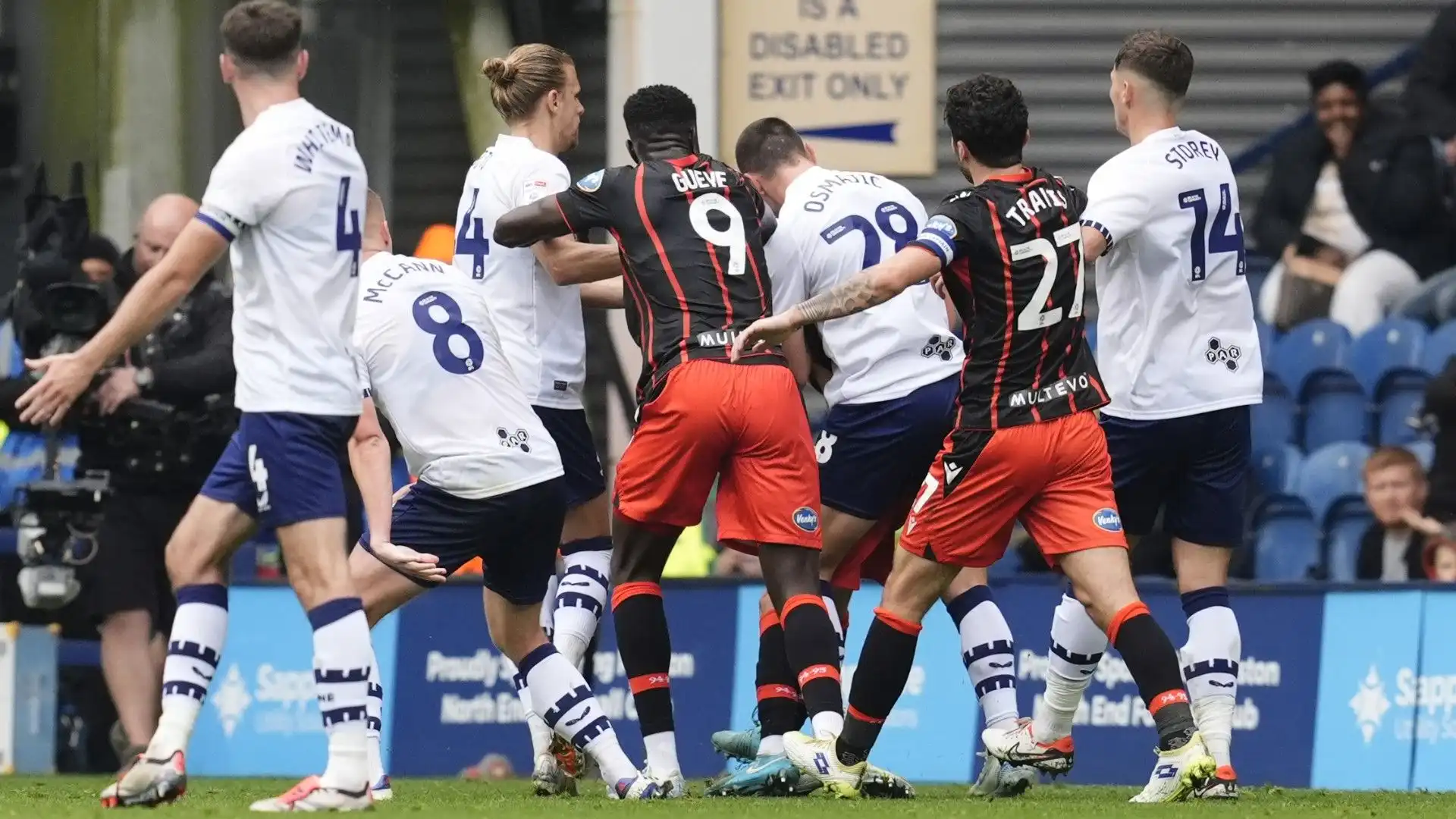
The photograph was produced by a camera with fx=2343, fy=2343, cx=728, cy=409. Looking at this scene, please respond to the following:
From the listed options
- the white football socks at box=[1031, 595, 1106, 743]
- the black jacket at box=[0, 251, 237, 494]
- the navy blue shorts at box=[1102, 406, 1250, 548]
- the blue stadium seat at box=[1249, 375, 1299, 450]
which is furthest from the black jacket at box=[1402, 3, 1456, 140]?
the black jacket at box=[0, 251, 237, 494]

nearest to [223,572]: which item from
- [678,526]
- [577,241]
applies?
[678,526]

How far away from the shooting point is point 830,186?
27.0ft

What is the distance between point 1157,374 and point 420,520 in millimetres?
2505

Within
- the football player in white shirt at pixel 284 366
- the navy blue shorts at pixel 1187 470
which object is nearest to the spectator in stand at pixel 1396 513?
the navy blue shorts at pixel 1187 470

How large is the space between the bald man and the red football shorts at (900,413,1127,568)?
388 centimetres

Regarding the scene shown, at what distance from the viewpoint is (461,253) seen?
27.5 feet

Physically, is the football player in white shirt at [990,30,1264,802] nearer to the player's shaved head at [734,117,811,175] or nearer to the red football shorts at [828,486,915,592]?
the red football shorts at [828,486,915,592]

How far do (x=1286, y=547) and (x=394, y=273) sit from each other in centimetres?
617

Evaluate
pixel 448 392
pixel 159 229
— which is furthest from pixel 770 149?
pixel 159 229

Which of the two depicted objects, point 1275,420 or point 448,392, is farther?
point 1275,420

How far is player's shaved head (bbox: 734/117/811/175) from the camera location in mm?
8398

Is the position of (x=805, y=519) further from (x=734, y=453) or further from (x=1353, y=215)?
(x=1353, y=215)

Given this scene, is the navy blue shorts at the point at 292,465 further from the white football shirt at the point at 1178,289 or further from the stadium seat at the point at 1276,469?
the stadium seat at the point at 1276,469

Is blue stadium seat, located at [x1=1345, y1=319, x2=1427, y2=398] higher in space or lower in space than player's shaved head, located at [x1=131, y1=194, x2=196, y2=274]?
lower
